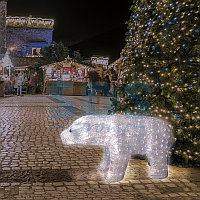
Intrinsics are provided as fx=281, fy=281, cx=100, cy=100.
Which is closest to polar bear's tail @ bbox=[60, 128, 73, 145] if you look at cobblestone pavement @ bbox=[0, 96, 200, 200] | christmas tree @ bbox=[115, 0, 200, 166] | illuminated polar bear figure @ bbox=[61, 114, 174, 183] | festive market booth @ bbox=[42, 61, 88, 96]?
illuminated polar bear figure @ bbox=[61, 114, 174, 183]

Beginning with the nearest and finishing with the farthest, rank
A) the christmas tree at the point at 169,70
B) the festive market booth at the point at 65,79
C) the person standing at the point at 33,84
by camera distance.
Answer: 1. the christmas tree at the point at 169,70
2. the person standing at the point at 33,84
3. the festive market booth at the point at 65,79

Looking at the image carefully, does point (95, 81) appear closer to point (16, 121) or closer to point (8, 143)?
point (16, 121)

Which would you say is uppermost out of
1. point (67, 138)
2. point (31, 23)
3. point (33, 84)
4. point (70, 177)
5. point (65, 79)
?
point (31, 23)

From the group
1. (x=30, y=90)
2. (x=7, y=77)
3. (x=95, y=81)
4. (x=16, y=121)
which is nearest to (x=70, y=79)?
(x=30, y=90)

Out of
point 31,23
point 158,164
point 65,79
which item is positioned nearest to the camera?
point 158,164

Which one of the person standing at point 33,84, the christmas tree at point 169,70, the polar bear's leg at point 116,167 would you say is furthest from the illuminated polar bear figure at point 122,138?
the person standing at point 33,84

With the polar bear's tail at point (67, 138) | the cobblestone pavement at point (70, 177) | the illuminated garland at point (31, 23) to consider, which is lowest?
the cobblestone pavement at point (70, 177)

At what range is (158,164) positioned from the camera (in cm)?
409

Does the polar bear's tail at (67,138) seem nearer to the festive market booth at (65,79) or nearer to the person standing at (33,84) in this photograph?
the person standing at (33,84)

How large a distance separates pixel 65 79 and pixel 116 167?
85.3 ft

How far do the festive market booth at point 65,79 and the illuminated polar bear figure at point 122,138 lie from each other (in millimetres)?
25064

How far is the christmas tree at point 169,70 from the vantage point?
4.59 metres

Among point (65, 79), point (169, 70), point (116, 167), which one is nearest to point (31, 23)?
point (65, 79)

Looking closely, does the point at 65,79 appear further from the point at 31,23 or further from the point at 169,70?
the point at 31,23
